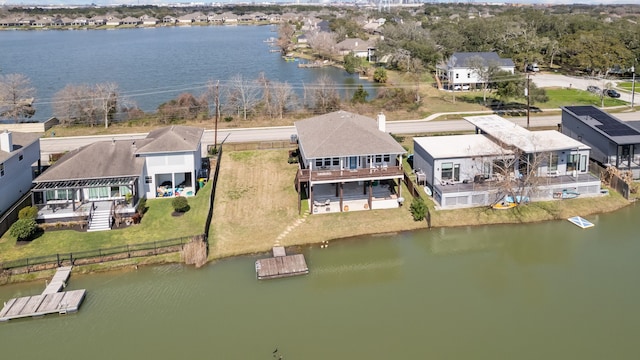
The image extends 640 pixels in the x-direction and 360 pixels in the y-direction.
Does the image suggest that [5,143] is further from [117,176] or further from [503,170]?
[503,170]

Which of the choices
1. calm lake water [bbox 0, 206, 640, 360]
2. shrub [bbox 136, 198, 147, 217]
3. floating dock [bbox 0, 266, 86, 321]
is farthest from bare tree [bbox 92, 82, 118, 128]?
floating dock [bbox 0, 266, 86, 321]

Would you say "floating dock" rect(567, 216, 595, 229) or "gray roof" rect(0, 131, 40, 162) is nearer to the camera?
"floating dock" rect(567, 216, 595, 229)

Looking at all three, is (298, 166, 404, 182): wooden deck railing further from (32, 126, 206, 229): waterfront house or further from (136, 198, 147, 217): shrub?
(136, 198, 147, 217): shrub

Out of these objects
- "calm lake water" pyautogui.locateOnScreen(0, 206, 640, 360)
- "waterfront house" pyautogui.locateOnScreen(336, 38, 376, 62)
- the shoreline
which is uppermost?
"waterfront house" pyautogui.locateOnScreen(336, 38, 376, 62)

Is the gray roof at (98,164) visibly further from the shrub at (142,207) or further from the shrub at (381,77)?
the shrub at (381,77)

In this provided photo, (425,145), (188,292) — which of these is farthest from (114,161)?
(425,145)

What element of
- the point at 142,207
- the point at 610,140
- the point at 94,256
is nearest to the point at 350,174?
the point at 142,207

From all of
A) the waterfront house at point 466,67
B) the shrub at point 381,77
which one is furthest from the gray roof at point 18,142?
the shrub at point 381,77
